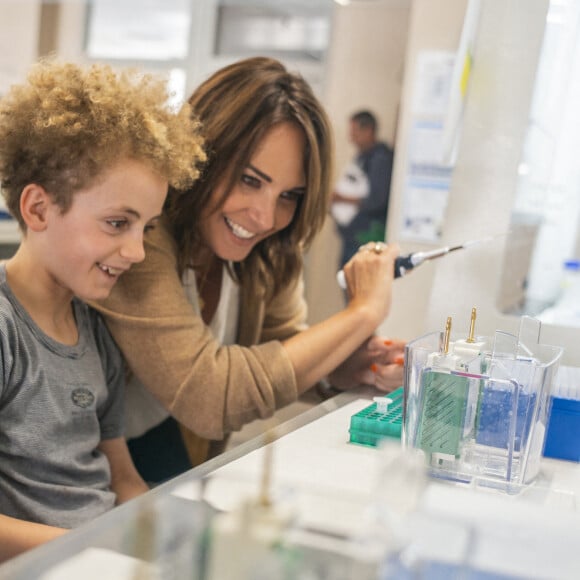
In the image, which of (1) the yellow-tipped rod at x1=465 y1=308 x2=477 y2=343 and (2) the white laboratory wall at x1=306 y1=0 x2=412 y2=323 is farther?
(2) the white laboratory wall at x1=306 y1=0 x2=412 y2=323

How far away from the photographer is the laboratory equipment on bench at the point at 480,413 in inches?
33.6

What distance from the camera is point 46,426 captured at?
982 mm

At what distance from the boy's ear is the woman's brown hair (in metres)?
0.26

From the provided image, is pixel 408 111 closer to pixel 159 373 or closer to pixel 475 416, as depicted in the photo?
pixel 159 373

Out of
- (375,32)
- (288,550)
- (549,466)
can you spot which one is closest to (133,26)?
(375,32)

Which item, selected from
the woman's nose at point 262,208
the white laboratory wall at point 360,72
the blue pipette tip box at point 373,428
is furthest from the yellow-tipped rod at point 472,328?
the white laboratory wall at point 360,72

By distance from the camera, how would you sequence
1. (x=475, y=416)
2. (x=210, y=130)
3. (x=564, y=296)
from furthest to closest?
(x=564, y=296), (x=210, y=130), (x=475, y=416)

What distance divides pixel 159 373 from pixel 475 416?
47 cm

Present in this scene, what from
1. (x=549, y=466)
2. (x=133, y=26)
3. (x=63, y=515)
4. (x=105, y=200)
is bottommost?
(x=63, y=515)

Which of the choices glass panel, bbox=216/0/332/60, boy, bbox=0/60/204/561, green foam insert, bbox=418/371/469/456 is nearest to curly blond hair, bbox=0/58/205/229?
boy, bbox=0/60/204/561

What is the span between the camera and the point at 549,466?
960 mm

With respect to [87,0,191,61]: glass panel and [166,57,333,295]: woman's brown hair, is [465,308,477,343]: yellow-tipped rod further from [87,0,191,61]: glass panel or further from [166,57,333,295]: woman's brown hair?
[87,0,191,61]: glass panel

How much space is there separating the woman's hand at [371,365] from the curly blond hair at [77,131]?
1.33 feet

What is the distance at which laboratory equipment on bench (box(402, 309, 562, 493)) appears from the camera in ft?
2.80
